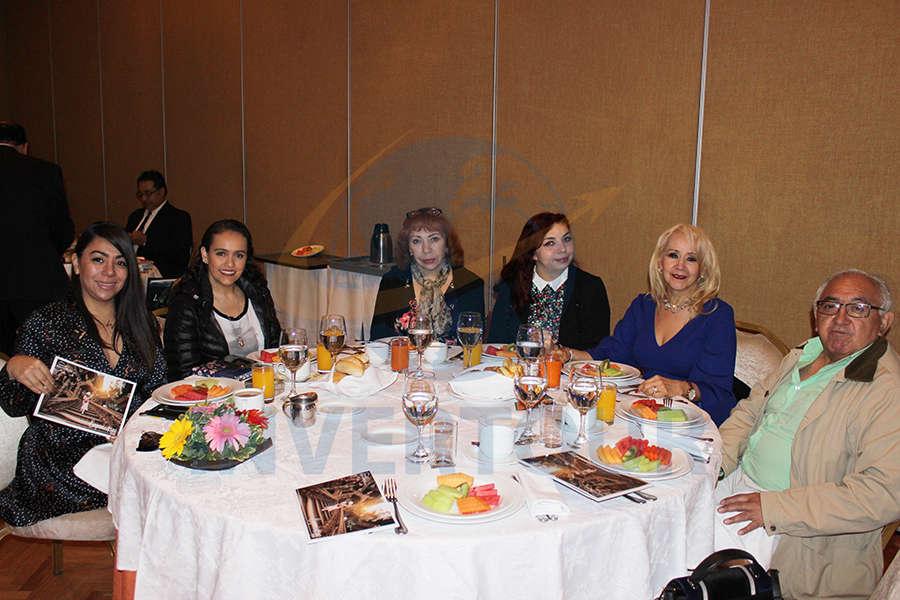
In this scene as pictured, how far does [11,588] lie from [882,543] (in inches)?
111

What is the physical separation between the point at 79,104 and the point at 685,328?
8405 millimetres

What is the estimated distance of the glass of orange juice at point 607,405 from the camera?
172 cm

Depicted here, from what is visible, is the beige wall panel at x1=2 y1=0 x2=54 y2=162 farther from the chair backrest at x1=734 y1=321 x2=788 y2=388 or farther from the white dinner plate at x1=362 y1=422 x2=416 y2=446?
the chair backrest at x1=734 y1=321 x2=788 y2=388

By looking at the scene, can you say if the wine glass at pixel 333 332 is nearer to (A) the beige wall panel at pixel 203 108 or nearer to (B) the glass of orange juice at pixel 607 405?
(B) the glass of orange juice at pixel 607 405

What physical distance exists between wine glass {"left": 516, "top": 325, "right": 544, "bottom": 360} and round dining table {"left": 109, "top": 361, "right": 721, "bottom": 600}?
0.39 m

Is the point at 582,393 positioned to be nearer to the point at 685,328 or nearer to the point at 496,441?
the point at 496,441

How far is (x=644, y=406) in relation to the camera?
1.80 m

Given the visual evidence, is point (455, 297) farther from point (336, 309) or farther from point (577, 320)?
point (336, 309)

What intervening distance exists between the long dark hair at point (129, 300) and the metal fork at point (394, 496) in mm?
1330

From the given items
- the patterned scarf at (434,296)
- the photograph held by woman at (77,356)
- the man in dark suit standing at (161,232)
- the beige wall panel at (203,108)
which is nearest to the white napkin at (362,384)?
the photograph held by woman at (77,356)

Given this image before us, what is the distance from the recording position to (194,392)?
186 centimetres

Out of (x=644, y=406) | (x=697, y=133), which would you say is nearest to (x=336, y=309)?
(x=697, y=133)

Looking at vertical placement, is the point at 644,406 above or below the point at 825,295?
below

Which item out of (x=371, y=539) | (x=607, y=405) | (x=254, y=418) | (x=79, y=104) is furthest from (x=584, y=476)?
(x=79, y=104)
